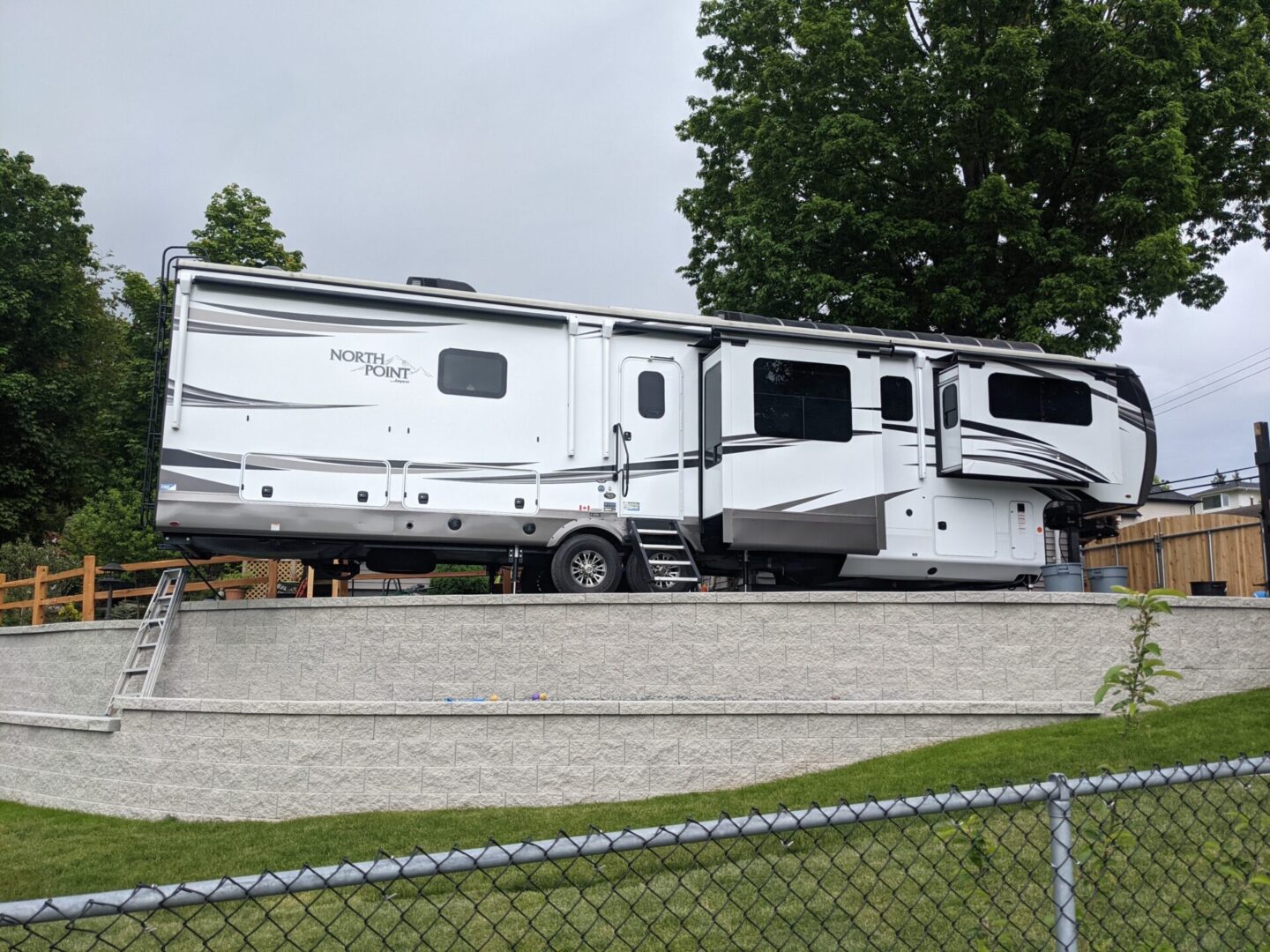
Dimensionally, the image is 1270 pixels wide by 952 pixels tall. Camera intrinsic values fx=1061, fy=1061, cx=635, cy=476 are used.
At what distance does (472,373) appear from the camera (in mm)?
11469

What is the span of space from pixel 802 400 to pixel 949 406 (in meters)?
2.02

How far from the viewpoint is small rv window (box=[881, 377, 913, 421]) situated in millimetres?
12844

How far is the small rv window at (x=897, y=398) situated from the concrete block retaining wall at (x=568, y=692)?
346 cm

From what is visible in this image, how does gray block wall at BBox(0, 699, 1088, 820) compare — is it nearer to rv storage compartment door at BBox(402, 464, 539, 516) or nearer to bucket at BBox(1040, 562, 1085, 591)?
rv storage compartment door at BBox(402, 464, 539, 516)

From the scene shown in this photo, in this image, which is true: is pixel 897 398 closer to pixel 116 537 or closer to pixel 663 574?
pixel 663 574

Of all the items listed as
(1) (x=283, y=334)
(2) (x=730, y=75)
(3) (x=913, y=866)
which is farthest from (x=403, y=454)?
(2) (x=730, y=75)

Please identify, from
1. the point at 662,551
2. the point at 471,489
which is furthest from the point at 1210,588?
the point at 471,489

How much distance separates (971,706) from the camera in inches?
368

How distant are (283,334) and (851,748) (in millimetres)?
6933

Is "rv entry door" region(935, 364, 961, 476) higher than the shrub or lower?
higher

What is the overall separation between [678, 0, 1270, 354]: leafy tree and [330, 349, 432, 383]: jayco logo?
814cm

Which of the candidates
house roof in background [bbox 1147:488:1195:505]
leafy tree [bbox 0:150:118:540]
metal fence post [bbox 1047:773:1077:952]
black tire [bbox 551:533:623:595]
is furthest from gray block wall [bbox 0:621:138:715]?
house roof in background [bbox 1147:488:1195:505]

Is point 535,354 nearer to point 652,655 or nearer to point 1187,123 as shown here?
point 652,655

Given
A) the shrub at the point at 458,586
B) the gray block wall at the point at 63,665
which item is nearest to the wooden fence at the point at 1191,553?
the shrub at the point at 458,586
